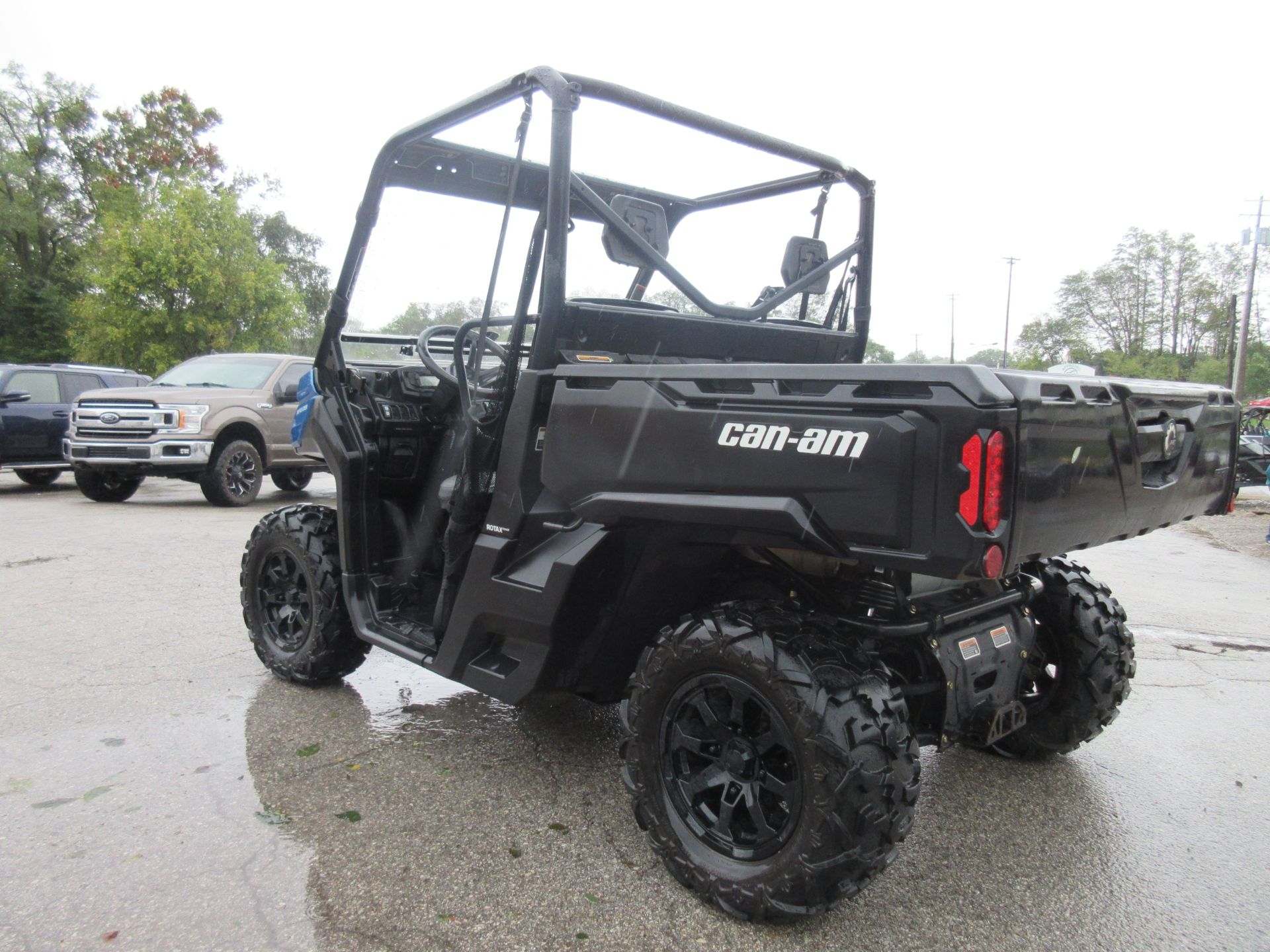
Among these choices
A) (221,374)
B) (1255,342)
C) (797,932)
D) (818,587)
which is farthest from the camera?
(1255,342)

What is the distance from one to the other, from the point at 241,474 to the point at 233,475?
96 mm

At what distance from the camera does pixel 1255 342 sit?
4438cm

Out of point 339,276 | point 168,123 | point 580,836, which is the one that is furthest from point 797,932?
point 168,123

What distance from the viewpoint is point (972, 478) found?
200 centimetres

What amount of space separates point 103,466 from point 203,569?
513cm

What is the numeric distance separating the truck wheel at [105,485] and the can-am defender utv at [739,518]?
9.17m

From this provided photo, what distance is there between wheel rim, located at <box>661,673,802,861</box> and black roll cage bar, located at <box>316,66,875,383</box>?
3.79 feet

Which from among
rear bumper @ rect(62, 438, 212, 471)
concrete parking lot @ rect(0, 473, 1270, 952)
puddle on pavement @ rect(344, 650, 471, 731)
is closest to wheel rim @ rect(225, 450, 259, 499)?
rear bumper @ rect(62, 438, 212, 471)

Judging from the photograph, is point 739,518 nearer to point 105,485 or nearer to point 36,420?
point 105,485

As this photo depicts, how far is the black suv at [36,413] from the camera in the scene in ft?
39.5

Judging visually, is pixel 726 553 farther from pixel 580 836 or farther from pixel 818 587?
pixel 580 836

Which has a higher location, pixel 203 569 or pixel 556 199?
pixel 556 199

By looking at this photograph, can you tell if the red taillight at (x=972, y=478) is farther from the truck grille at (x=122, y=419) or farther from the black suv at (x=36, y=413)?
the black suv at (x=36, y=413)

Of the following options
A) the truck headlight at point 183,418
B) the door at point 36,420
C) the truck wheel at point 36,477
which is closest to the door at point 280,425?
the truck headlight at point 183,418
